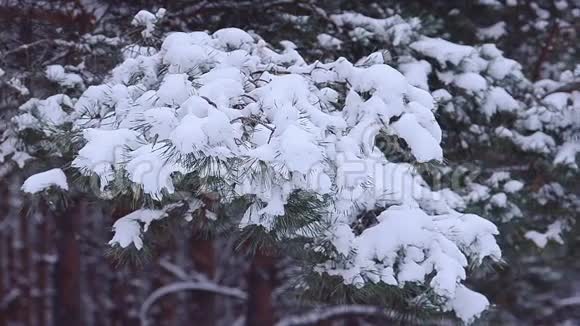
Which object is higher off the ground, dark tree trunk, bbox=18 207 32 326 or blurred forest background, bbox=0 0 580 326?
blurred forest background, bbox=0 0 580 326

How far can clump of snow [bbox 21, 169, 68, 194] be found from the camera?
2.40m

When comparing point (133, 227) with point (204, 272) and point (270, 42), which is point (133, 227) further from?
point (204, 272)

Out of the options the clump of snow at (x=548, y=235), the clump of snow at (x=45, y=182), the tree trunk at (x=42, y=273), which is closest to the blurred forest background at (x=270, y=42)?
the clump of snow at (x=548, y=235)

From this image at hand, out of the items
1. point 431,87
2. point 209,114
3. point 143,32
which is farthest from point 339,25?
point 209,114

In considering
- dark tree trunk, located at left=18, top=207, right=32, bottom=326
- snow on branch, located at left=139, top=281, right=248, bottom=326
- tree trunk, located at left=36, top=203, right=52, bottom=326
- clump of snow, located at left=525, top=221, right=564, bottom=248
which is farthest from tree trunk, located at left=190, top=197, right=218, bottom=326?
clump of snow, located at left=525, top=221, right=564, bottom=248

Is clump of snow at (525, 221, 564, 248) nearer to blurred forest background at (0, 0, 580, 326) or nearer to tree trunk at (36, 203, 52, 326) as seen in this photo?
blurred forest background at (0, 0, 580, 326)

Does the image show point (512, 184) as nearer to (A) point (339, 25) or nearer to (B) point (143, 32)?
(A) point (339, 25)

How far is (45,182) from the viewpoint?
245 cm

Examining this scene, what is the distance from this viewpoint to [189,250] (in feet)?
23.7

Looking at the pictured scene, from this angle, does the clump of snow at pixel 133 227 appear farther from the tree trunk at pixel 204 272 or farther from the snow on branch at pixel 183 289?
the snow on branch at pixel 183 289

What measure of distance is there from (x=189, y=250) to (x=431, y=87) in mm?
4632

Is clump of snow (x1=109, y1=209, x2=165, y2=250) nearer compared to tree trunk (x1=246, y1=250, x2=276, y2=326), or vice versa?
clump of snow (x1=109, y1=209, x2=165, y2=250)

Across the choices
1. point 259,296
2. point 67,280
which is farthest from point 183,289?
point 259,296

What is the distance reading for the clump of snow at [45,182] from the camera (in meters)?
2.40
